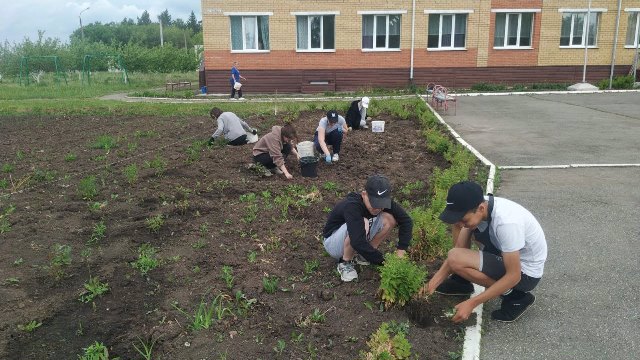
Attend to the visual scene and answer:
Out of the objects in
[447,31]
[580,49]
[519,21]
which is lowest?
[580,49]

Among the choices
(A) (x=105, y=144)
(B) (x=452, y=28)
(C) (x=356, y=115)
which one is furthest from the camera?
(B) (x=452, y=28)

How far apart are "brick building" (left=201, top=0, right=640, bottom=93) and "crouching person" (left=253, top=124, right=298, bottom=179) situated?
55.5 ft

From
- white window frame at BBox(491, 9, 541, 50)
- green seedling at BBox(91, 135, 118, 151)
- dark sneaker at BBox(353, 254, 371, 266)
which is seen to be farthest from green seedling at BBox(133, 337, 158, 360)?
white window frame at BBox(491, 9, 541, 50)

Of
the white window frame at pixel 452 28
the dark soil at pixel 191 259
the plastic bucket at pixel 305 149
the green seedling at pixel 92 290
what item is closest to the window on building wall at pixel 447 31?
the white window frame at pixel 452 28

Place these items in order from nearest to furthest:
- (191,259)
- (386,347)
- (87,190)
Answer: (386,347) → (191,259) → (87,190)

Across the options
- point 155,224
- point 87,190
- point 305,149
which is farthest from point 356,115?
point 155,224

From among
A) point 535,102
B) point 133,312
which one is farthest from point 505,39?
point 133,312

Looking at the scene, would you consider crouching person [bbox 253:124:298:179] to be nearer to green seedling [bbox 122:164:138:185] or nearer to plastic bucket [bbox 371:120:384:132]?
green seedling [bbox 122:164:138:185]

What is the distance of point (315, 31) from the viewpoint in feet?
82.8

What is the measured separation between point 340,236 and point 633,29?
1056 inches

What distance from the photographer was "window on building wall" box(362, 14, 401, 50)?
2522 centimetres

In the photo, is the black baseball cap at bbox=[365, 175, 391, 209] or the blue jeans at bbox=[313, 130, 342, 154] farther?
the blue jeans at bbox=[313, 130, 342, 154]

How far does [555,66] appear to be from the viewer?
2556cm

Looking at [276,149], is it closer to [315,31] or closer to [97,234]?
[97,234]
